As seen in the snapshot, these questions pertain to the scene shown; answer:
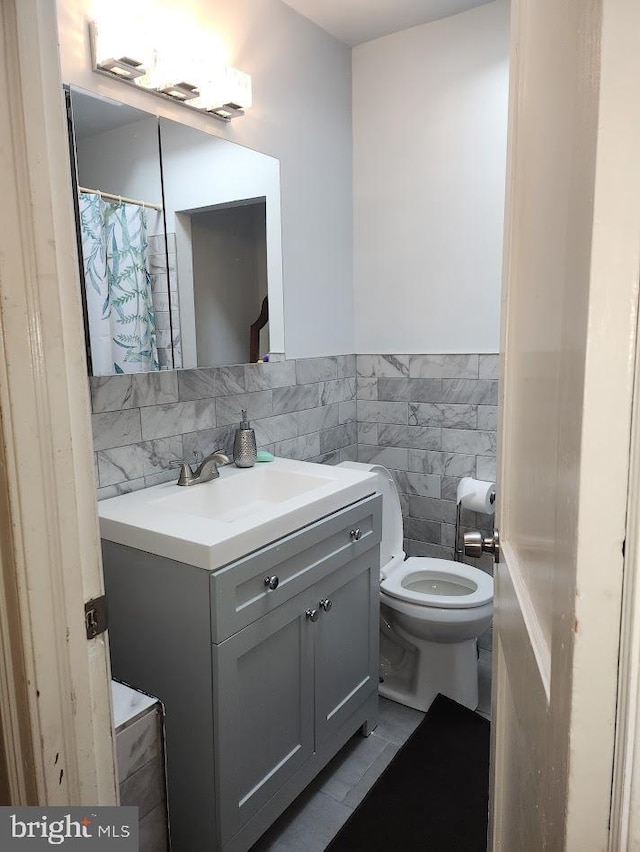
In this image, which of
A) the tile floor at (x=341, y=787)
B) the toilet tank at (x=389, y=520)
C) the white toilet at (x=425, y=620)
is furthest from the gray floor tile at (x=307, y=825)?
the toilet tank at (x=389, y=520)

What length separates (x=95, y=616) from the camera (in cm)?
89

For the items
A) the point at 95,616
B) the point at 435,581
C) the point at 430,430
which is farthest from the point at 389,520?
the point at 95,616

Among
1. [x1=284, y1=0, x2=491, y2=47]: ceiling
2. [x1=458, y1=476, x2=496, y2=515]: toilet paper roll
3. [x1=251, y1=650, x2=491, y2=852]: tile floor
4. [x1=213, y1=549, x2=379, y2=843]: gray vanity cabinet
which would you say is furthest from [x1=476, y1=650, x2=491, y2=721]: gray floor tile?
[x1=284, y1=0, x2=491, y2=47]: ceiling

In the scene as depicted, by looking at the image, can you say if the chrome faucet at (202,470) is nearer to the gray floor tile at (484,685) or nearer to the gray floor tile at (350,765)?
the gray floor tile at (350,765)

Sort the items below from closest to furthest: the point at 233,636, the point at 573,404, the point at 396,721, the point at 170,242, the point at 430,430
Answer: the point at 573,404 < the point at 233,636 < the point at 170,242 < the point at 396,721 < the point at 430,430

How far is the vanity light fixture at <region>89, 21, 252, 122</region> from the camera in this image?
154 cm

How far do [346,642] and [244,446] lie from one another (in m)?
0.74

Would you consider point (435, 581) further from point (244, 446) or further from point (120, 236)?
point (120, 236)

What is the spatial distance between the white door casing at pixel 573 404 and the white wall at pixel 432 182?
1.60 metres

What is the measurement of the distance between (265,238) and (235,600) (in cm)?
133

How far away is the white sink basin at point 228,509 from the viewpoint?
1.39m

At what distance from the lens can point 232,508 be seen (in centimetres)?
190

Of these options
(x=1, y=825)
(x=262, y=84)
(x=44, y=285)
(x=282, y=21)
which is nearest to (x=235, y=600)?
(x=1, y=825)

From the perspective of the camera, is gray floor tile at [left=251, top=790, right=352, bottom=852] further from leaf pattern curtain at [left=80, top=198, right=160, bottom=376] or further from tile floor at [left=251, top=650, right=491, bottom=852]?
leaf pattern curtain at [left=80, top=198, right=160, bottom=376]
